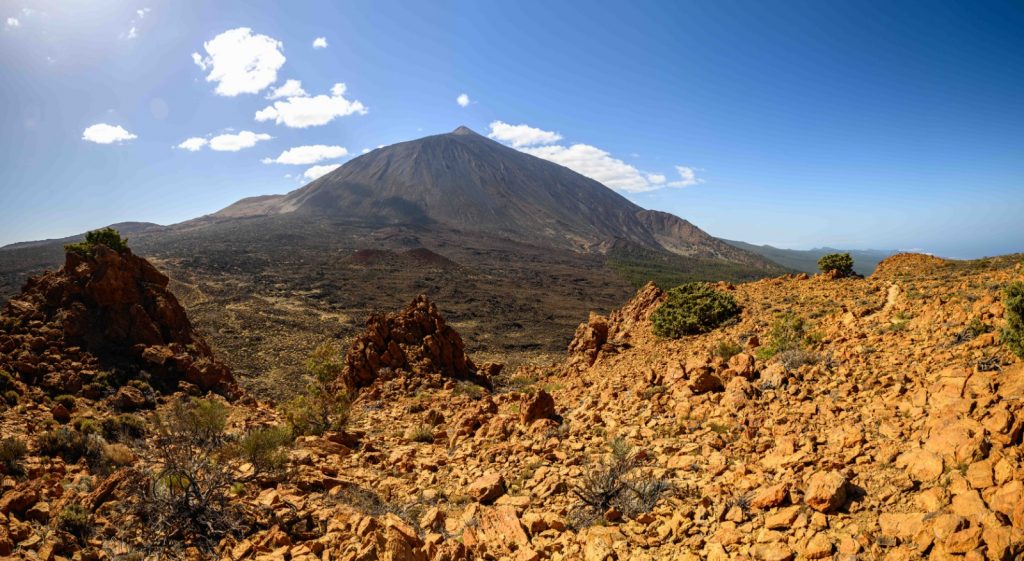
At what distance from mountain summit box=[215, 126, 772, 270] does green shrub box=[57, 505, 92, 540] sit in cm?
11531

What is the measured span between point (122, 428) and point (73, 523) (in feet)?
13.9

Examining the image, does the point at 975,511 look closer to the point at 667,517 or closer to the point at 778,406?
the point at 667,517

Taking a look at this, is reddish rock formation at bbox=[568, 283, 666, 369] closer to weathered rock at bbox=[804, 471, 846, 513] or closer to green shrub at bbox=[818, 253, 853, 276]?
green shrub at bbox=[818, 253, 853, 276]

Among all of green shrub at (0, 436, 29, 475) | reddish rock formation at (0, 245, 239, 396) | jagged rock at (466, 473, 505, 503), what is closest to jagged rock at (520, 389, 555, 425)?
jagged rock at (466, 473, 505, 503)

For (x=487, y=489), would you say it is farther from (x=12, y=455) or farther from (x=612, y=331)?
(x=612, y=331)

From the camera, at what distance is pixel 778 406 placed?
682 cm

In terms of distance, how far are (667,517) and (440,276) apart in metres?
59.7

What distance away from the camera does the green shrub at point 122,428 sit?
820cm

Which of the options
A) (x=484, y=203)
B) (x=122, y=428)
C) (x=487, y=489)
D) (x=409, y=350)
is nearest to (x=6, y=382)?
(x=122, y=428)

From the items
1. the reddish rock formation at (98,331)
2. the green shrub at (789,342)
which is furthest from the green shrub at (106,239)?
the green shrub at (789,342)

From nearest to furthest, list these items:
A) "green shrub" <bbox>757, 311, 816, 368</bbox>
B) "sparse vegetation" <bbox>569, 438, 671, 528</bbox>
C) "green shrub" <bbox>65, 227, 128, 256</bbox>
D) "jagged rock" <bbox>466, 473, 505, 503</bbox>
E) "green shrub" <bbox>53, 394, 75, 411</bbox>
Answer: "sparse vegetation" <bbox>569, 438, 671, 528</bbox> < "jagged rock" <bbox>466, 473, 505, 503</bbox> < "green shrub" <bbox>757, 311, 816, 368</bbox> < "green shrub" <bbox>53, 394, 75, 411</bbox> < "green shrub" <bbox>65, 227, 128, 256</bbox>

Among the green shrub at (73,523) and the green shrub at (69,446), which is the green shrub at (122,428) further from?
the green shrub at (73,523)

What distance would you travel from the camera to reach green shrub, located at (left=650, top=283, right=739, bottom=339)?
45.6 feet

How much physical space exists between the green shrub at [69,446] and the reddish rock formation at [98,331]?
9.99 ft
